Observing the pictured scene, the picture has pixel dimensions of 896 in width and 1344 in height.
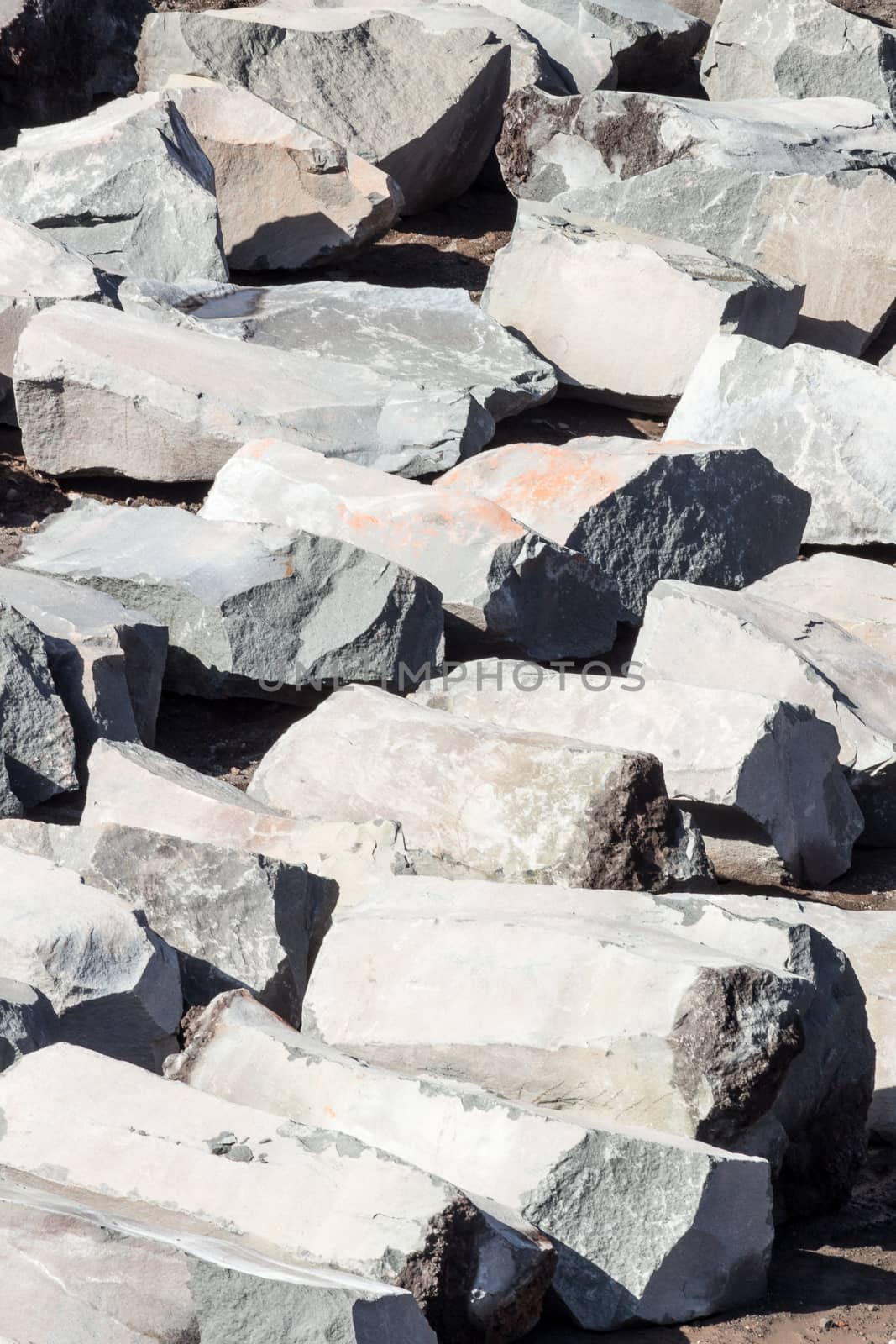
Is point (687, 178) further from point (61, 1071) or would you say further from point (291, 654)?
point (61, 1071)

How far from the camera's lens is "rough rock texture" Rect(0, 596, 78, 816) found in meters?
3.40

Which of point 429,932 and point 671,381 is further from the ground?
point 429,932

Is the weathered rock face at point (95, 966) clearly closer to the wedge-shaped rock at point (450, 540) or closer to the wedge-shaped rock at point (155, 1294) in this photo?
the wedge-shaped rock at point (155, 1294)

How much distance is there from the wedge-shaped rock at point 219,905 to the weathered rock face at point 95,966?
186mm

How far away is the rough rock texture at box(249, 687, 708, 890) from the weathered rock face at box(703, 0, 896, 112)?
19.3ft

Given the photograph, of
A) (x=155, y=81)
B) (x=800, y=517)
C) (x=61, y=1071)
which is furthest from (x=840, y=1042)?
(x=155, y=81)

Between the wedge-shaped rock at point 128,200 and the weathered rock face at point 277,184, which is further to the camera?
the weathered rock face at point 277,184

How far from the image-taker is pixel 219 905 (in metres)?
2.89

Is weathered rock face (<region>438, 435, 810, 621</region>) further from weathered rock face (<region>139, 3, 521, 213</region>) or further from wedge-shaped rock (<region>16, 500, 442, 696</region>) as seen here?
weathered rock face (<region>139, 3, 521, 213</region>)

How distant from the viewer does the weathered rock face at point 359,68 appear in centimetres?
714

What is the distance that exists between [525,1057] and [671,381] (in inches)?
157

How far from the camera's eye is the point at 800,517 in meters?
4.94

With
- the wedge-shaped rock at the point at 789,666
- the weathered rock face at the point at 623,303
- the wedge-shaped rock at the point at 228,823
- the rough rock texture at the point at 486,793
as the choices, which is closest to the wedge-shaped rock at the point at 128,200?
the weathered rock face at the point at 623,303

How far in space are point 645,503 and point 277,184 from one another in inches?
116
